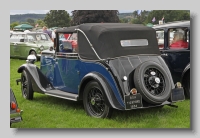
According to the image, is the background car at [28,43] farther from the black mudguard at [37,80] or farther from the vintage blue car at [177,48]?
the vintage blue car at [177,48]

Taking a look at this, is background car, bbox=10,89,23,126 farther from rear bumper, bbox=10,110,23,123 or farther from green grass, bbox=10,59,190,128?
green grass, bbox=10,59,190,128

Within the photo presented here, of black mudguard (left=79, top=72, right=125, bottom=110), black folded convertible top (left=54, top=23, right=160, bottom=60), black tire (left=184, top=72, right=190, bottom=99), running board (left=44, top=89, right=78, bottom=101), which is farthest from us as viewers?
black tire (left=184, top=72, right=190, bottom=99)

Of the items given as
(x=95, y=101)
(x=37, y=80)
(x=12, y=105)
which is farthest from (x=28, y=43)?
(x=12, y=105)

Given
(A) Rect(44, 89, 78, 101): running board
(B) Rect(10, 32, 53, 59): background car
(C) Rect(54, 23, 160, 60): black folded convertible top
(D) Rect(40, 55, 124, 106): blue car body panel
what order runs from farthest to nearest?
(B) Rect(10, 32, 53, 59): background car < (A) Rect(44, 89, 78, 101): running board < (C) Rect(54, 23, 160, 60): black folded convertible top < (D) Rect(40, 55, 124, 106): blue car body panel

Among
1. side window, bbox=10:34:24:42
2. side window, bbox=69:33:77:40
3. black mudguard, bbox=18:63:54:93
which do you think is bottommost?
black mudguard, bbox=18:63:54:93

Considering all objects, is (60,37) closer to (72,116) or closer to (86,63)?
(86,63)

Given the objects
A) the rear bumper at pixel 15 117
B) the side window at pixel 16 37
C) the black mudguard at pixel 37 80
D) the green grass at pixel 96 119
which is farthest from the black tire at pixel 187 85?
the side window at pixel 16 37

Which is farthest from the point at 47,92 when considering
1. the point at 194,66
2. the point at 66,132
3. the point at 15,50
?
the point at 15,50

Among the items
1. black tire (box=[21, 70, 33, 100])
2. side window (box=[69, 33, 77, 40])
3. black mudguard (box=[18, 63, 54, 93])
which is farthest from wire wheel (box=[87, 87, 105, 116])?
black tire (box=[21, 70, 33, 100])

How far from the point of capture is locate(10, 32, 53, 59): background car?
1176cm

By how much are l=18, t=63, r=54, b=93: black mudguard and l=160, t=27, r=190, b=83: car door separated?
2746mm

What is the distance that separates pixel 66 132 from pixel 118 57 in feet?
5.27

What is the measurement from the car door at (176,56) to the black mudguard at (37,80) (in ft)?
9.01

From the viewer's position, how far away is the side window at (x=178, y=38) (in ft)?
26.7
